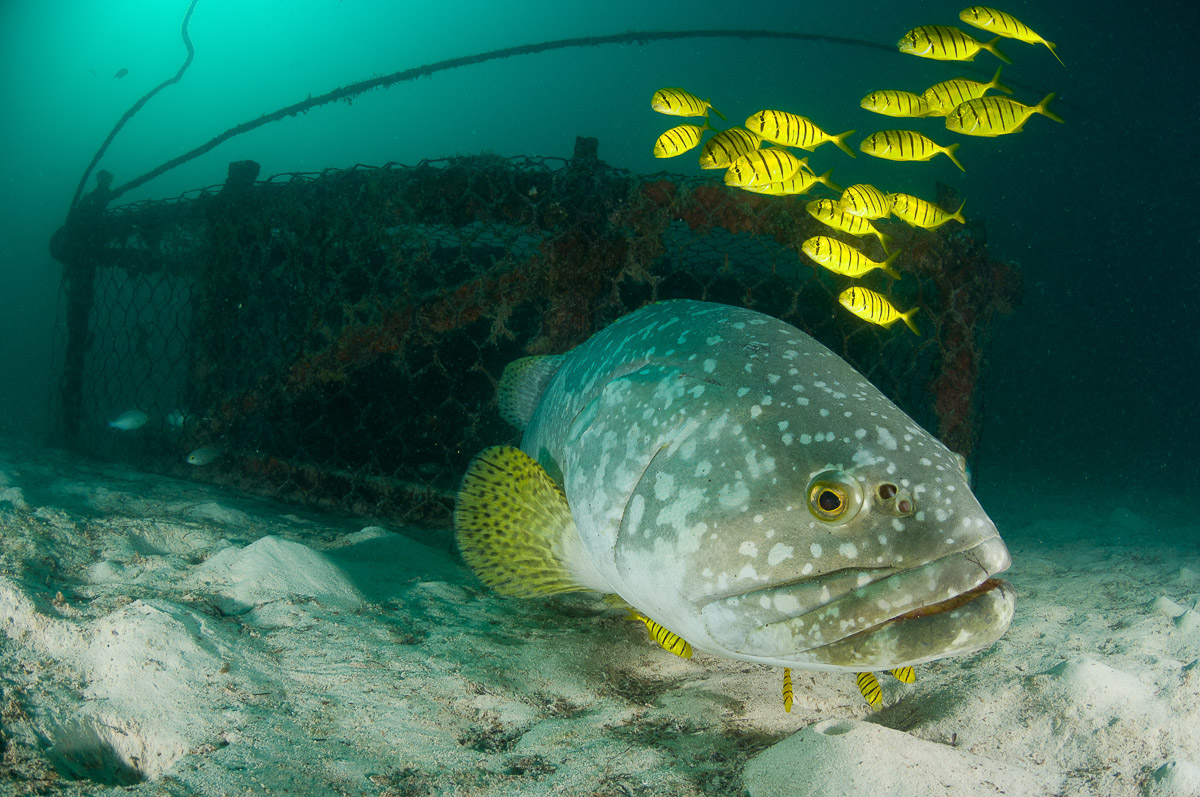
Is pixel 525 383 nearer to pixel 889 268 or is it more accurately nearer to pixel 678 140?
pixel 678 140

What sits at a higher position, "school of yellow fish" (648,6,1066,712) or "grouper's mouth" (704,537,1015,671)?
"school of yellow fish" (648,6,1066,712)

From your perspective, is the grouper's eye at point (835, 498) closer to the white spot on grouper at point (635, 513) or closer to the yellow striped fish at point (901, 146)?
the white spot on grouper at point (635, 513)

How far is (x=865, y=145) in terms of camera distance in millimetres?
5012

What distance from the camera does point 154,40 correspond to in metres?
119

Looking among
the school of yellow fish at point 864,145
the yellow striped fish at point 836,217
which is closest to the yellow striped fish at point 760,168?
the school of yellow fish at point 864,145

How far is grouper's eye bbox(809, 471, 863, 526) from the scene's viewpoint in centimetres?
175

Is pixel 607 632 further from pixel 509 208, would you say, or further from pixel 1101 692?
pixel 509 208

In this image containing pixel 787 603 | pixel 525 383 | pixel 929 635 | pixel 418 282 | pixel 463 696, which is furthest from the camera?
pixel 418 282

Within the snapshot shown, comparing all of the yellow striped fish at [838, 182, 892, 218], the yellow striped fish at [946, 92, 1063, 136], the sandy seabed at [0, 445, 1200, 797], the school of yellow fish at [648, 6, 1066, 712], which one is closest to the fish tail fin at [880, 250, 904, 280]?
the school of yellow fish at [648, 6, 1066, 712]

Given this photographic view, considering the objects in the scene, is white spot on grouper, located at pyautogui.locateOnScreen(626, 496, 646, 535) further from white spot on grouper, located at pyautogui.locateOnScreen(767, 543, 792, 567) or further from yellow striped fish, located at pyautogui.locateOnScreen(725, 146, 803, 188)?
yellow striped fish, located at pyautogui.locateOnScreen(725, 146, 803, 188)

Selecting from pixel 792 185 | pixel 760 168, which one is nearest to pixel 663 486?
pixel 760 168

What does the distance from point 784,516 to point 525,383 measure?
106 inches

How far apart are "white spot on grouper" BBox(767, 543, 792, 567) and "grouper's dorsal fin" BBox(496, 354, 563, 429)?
2455 millimetres

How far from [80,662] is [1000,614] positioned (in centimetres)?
322
